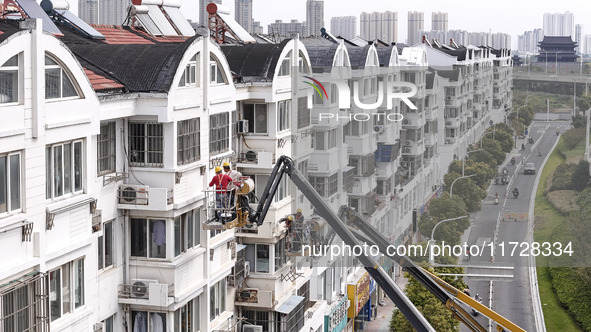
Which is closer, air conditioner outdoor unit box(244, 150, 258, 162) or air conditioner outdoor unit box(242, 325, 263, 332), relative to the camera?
air conditioner outdoor unit box(244, 150, 258, 162)

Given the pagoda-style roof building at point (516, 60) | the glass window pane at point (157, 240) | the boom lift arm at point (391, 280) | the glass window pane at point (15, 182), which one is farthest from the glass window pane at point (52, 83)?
the pagoda-style roof building at point (516, 60)

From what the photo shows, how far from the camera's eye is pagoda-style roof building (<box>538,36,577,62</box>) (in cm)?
1644

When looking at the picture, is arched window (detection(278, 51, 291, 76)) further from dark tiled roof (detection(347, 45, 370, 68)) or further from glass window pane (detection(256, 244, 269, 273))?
glass window pane (detection(256, 244, 269, 273))

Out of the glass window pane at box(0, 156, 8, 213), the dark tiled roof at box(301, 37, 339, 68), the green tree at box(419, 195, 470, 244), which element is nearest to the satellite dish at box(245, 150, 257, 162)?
the dark tiled roof at box(301, 37, 339, 68)

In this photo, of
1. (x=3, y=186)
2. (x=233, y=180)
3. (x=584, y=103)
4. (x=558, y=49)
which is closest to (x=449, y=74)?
(x=584, y=103)

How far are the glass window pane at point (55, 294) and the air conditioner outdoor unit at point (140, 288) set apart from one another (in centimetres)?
289

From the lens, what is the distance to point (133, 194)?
45.5 ft

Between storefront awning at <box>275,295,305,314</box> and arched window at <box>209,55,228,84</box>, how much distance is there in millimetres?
4833

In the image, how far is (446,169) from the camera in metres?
14.6

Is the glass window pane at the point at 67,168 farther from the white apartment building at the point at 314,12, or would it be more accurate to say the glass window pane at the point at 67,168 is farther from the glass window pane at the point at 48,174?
the white apartment building at the point at 314,12

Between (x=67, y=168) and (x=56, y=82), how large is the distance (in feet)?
3.30

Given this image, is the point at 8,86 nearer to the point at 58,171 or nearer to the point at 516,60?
the point at 58,171

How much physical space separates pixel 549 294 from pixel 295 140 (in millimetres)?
12704

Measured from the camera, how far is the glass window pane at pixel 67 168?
1138 centimetres
